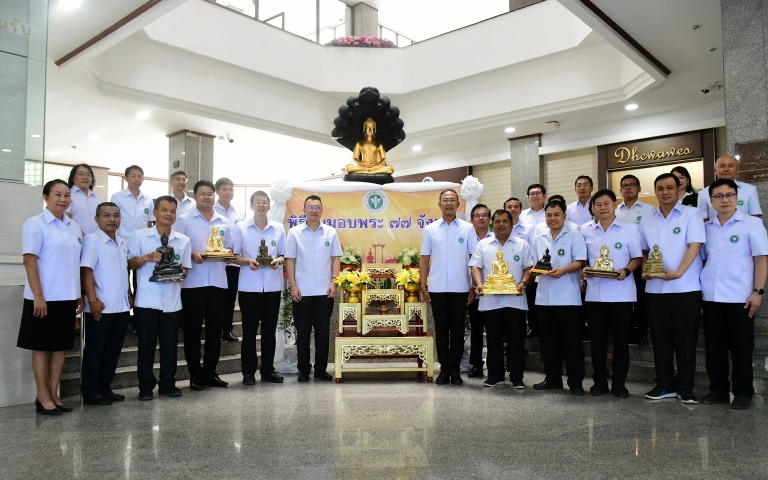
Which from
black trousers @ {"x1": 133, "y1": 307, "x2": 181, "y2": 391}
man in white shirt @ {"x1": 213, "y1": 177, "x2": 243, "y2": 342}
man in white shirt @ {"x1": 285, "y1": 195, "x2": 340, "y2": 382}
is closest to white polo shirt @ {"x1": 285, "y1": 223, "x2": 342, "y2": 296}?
man in white shirt @ {"x1": 285, "y1": 195, "x2": 340, "y2": 382}

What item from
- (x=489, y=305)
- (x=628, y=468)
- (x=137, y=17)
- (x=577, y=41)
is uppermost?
(x=577, y=41)

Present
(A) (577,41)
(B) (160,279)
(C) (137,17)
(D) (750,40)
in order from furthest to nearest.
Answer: (A) (577,41) → (C) (137,17) → (D) (750,40) → (B) (160,279)

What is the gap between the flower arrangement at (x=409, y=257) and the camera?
6.20m

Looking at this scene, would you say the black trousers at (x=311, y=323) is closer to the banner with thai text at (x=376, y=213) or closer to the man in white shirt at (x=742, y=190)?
the banner with thai text at (x=376, y=213)

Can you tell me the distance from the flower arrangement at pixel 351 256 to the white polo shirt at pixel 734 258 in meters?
3.33

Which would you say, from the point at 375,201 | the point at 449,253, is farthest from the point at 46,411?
the point at 375,201

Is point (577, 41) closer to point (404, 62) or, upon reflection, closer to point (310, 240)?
point (404, 62)

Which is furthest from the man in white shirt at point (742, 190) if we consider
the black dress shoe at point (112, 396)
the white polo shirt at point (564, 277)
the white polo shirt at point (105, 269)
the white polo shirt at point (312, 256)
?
the black dress shoe at point (112, 396)

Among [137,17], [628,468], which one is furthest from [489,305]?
[137,17]

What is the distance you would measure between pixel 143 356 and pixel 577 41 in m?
8.51

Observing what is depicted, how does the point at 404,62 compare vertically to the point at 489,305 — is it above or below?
above

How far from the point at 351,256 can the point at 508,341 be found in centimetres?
195

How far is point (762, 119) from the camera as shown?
486 cm

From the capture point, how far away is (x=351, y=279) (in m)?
5.59
